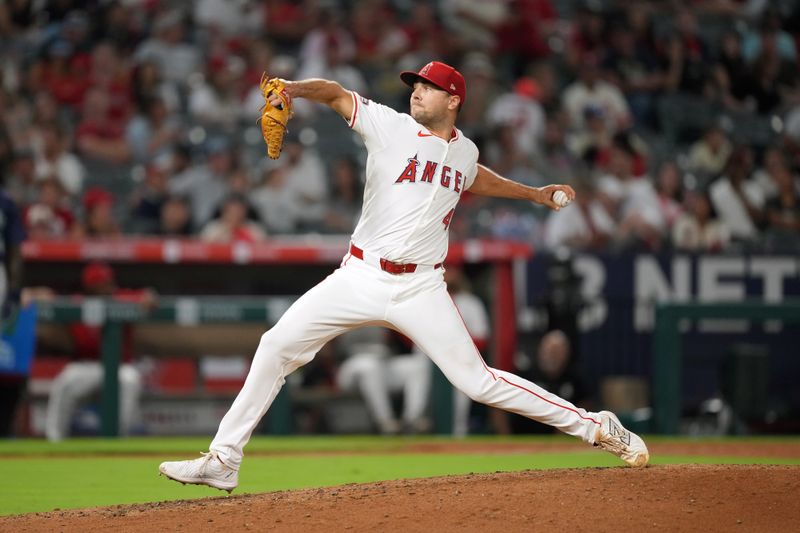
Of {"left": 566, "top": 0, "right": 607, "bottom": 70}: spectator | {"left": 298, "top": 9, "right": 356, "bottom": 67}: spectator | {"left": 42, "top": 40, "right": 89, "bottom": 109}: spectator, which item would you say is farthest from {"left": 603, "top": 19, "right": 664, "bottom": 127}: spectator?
{"left": 42, "top": 40, "right": 89, "bottom": 109}: spectator

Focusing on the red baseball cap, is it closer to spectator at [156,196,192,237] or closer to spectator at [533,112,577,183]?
spectator at [156,196,192,237]

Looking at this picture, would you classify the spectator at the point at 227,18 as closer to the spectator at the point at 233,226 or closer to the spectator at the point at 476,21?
the spectator at the point at 476,21

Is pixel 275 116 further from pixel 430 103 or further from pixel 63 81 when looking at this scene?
pixel 63 81

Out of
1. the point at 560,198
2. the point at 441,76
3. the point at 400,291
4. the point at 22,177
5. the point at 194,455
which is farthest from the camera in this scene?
the point at 22,177

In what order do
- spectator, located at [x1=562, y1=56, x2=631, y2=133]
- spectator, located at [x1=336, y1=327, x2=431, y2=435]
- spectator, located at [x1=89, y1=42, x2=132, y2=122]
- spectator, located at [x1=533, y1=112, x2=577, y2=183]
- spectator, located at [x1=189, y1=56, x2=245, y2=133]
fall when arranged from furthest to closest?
1. spectator, located at [x1=562, y1=56, x2=631, y2=133]
2. spectator, located at [x1=533, y1=112, x2=577, y2=183]
3. spectator, located at [x1=189, y1=56, x2=245, y2=133]
4. spectator, located at [x1=89, y1=42, x2=132, y2=122]
5. spectator, located at [x1=336, y1=327, x2=431, y2=435]

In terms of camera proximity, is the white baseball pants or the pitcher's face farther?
the pitcher's face

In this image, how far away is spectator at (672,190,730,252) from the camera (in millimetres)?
10961

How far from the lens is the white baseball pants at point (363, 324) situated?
16.0 ft

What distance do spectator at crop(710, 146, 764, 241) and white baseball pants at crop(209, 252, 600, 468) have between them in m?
7.09

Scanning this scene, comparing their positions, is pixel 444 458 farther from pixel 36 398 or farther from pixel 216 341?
pixel 36 398

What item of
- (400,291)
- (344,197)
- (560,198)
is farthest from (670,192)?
(400,291)

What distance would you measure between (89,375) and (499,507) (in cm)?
511

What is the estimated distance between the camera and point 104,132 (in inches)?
440

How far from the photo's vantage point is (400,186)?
5.05 metres
